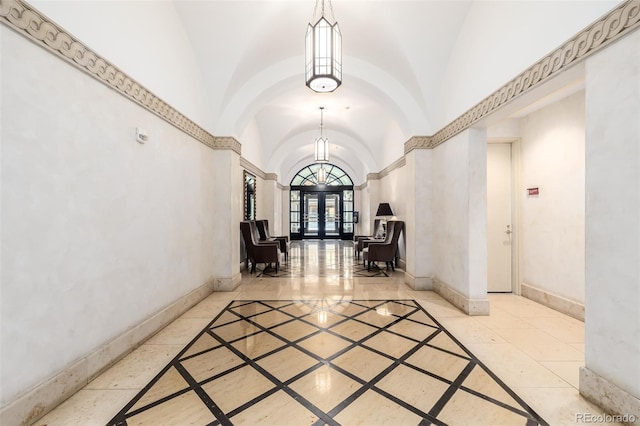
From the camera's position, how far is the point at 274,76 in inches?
184

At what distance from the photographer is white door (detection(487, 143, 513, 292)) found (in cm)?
445

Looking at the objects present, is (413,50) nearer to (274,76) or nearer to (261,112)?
(274,76)

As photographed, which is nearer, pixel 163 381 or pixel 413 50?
pixel 163 381

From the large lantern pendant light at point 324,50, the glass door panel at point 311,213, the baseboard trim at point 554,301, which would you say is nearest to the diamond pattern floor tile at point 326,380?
A: the baseboard trim at point 554,301

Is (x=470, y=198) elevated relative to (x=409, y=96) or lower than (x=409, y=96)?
lower

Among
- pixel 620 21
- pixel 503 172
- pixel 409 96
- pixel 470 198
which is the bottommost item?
pixel 470 198

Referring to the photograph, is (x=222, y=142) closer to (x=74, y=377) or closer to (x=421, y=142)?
(x=421, y=142)

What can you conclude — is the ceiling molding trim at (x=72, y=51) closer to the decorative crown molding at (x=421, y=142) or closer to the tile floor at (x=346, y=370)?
the tile floor at (x=346, y=370)

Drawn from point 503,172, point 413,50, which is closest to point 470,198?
point 503,172

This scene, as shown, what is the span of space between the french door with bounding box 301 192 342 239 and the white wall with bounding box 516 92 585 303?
10.6 metres

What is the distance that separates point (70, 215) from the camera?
1.97m

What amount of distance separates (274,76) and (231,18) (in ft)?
3.86

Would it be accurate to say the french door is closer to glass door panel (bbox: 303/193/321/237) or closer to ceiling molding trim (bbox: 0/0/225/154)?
glass door panel (bbox: 303/193/321/237)

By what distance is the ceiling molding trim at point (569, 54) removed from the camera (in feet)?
5.46
